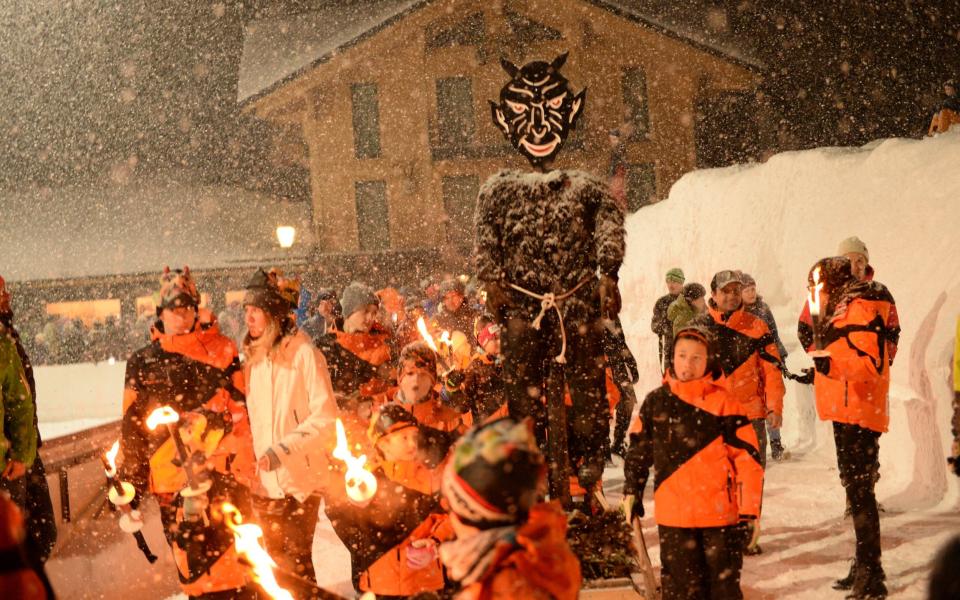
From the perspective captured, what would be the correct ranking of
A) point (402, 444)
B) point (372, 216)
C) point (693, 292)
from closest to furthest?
point (402, 444) → point (693, 292) → point (372, 216)

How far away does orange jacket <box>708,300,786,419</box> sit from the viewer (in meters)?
7.59

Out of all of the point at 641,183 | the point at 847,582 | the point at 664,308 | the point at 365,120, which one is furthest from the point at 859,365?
the point at 365,120

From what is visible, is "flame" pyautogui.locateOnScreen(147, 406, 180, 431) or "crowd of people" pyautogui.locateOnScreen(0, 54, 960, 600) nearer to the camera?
"flame" pyautogui.locateOnScreen(147, 406, 180, 431)

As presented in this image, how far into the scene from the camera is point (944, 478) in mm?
8516

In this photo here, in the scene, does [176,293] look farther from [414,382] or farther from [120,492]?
[414,382]

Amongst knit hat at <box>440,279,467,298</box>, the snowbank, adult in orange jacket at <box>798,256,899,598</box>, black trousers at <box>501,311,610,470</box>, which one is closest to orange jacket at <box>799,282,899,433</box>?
adult in orange jacket at <box>798,256,899,598</box>

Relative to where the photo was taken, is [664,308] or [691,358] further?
[664,308]

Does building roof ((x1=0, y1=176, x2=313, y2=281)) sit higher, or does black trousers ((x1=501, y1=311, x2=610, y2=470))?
building roof ((x1=0, y1=176, x2=313, y2=281))

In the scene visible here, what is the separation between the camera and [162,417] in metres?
4.61

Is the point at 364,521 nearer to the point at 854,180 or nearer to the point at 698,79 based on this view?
the point at 854,180

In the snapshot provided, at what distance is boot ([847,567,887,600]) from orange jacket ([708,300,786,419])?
188cm

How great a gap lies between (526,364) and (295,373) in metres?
1.53

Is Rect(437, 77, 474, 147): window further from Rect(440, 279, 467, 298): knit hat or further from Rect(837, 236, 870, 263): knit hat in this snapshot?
Rect(837, 236, 870, 263): knit hat

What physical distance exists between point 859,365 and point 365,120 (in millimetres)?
27992
